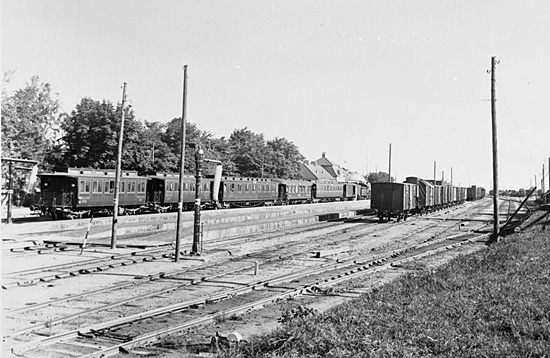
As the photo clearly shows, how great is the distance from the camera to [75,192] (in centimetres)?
2884

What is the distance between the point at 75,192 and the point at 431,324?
85.4 ft

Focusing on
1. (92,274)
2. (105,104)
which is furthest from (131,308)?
(105,104)

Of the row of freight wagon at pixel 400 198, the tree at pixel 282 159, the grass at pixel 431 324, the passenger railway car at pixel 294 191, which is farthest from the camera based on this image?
the tree at pixel 282 159

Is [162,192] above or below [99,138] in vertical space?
below

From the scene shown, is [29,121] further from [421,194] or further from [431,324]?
[431,324]

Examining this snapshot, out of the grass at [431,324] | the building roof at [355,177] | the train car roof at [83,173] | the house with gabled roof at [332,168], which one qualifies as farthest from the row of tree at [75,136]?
the building roof at [355,177]

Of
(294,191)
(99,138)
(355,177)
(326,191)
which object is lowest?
(294,191)

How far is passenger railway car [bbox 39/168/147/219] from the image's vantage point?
28683mm

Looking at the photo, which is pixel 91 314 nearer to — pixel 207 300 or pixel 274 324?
pixel 207 300

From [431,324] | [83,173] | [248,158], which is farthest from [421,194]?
[248,158]

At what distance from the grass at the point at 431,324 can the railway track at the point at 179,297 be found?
234 cm

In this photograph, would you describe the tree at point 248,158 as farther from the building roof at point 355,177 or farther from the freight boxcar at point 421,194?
the building roof at point 355,177

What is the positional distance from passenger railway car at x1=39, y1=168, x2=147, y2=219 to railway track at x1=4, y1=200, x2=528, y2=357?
14.0 metres

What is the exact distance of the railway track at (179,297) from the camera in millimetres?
7562
